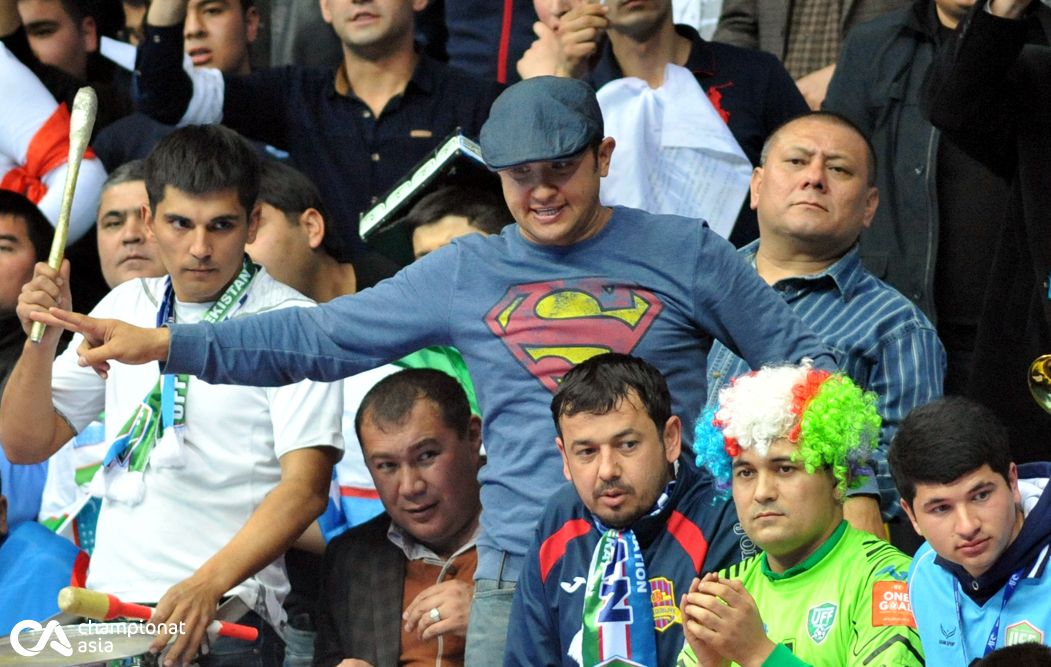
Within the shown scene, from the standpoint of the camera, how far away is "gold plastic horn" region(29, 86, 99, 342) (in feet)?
14.9

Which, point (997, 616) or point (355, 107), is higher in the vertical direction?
point (355, 107)

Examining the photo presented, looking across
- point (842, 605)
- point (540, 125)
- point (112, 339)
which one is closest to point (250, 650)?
point (112, 339)

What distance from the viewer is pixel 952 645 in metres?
4.09

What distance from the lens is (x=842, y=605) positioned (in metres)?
4.14

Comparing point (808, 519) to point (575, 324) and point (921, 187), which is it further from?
point (921, 187)

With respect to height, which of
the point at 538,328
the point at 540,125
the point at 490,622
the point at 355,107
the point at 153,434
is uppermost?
the point at 355,107

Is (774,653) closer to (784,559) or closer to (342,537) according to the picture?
(784,559)

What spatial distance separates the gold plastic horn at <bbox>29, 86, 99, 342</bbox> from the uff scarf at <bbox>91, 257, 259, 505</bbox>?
2.06 ft

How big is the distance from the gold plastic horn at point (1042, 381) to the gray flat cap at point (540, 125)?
4.03ft

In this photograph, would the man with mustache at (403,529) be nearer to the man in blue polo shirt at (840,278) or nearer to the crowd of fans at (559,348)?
the crowd of fans at (559,348)

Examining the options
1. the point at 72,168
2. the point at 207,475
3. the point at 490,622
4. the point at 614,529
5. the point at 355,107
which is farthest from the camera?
the point at 355,107

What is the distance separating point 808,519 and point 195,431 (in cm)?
190

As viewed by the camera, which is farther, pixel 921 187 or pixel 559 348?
pixel 921 187

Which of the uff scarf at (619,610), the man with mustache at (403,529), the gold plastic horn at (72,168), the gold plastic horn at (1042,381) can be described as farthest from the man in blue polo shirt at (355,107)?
the gold plastic horn at (1042,381)
